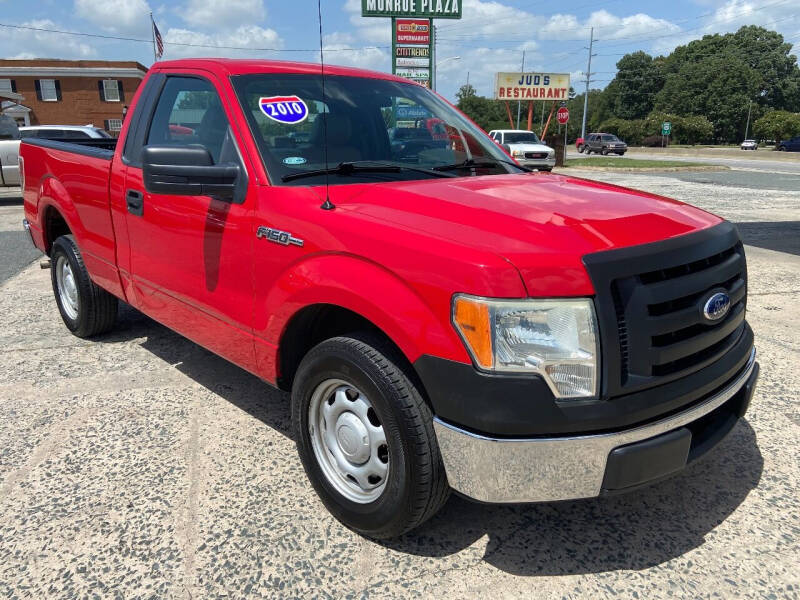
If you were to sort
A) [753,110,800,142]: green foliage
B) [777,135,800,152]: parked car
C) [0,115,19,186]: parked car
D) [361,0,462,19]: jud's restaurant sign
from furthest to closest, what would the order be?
1. [753,110,800,142]: green foliage
2. [777,135,800,152]: parked car
3. [361,0,462,19]: jud's restaurant sign
4. [0,115,19,186]: parked car

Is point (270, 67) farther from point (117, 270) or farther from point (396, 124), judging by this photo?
point (117, 270)

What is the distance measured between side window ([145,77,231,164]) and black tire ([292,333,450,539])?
1.12 metres

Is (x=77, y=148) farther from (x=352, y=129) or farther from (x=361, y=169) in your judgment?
(x=361, y=169)

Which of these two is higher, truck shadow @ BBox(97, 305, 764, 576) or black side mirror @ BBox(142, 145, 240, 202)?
black side mirror @ BBox(142, 145, 240, 202)

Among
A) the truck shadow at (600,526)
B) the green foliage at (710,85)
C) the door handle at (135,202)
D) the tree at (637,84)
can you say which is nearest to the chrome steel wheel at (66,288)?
the door handle at (135,202)

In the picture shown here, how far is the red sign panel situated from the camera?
21.9 meters

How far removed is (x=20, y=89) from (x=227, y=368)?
55278 mm

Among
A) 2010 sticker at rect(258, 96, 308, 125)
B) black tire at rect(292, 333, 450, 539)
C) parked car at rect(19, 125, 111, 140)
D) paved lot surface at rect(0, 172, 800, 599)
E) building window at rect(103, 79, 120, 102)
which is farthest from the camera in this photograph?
building window at rect(103, 79, 120, 102)

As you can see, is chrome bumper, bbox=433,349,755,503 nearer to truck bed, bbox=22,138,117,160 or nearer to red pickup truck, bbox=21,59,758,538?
red pickup truck, bbox=21,59,758,538

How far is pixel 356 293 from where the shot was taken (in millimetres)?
2156

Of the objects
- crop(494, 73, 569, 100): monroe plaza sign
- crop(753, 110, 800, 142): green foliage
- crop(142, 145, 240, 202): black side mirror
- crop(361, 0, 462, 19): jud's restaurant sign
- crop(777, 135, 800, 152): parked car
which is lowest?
crop(777, 135, 800, 152): parked car

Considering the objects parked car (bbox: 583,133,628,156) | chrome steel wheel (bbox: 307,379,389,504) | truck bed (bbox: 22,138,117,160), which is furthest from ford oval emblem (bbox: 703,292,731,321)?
parked car (bbox: 583,133,628,156)

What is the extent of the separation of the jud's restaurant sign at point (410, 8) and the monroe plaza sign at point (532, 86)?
18.6 metres

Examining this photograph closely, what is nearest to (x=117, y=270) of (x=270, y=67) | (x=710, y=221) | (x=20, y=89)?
(x=270, y=67)
